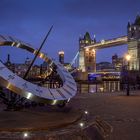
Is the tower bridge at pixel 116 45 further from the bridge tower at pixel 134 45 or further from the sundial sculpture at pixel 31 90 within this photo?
the sundial sculpture at pixel 31 90

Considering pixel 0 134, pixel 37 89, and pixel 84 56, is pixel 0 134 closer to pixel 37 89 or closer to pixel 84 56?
pixel 37 89

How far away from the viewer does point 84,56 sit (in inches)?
4090

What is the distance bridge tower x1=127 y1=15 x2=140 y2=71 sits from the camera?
78.4m

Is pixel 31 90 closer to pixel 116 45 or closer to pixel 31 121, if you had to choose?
pixel 31 121

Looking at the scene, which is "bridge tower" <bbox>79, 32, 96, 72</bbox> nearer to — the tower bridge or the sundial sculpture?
the tower bridge

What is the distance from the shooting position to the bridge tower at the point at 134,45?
257 ft

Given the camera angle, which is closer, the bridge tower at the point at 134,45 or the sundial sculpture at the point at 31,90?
the sundial sculpture at the point at 31,90

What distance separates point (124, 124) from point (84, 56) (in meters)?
98.0

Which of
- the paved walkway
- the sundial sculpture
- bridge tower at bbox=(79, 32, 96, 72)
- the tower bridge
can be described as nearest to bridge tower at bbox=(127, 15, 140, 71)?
the tower bridge

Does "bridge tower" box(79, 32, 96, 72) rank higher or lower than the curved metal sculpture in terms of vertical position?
higher

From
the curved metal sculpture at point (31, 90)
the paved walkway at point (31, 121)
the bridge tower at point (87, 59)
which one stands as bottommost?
the paved walkway at point (31, 121)

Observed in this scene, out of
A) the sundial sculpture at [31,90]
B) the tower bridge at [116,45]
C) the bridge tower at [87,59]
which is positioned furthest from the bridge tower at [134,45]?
the sundial sculpture at [31,90]

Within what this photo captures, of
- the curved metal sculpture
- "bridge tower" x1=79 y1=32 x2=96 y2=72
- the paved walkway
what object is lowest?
the paved walkway

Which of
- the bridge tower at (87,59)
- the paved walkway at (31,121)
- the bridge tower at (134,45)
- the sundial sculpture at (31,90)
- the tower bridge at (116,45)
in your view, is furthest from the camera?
the bridge tower at (87,59)
